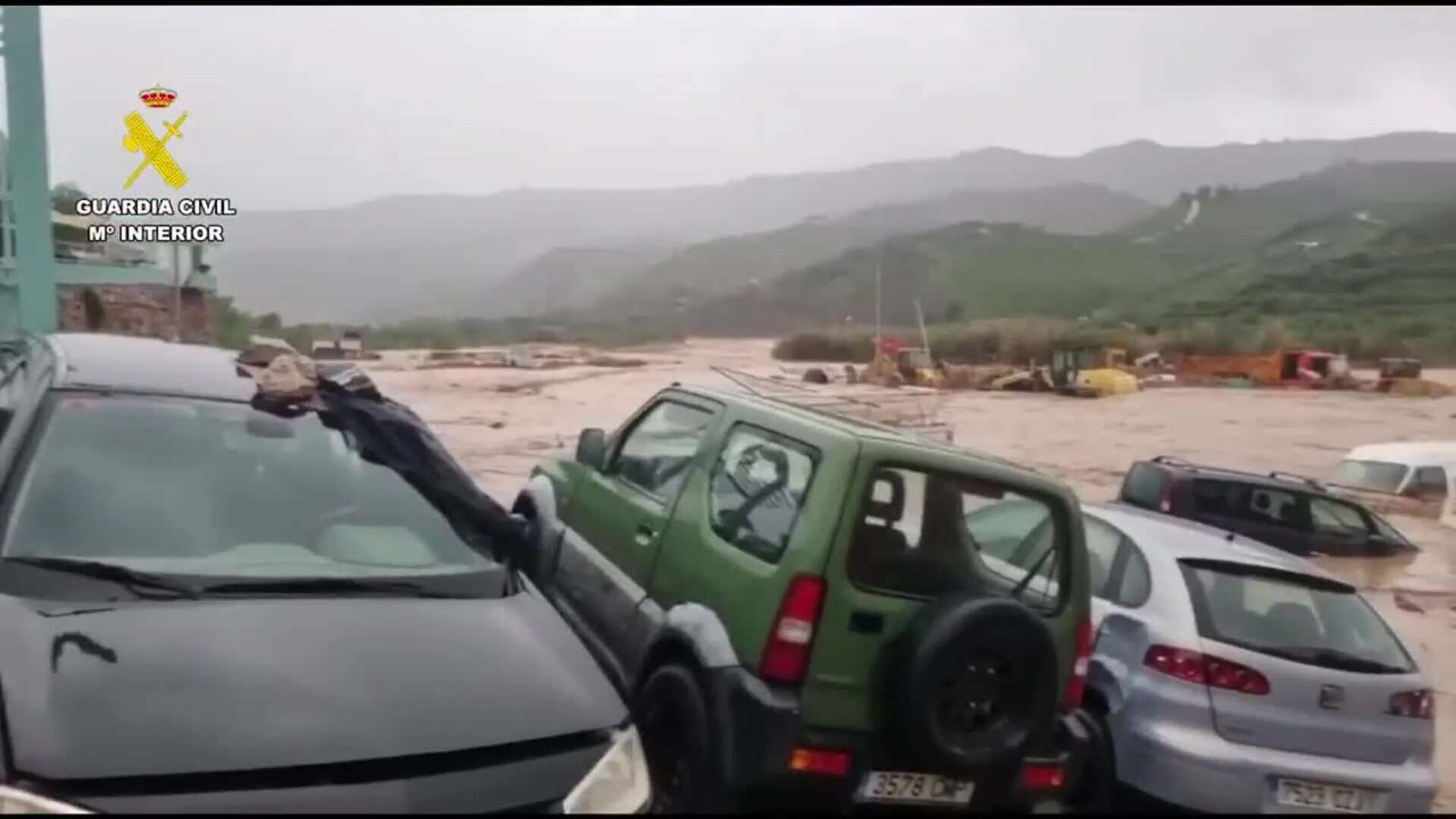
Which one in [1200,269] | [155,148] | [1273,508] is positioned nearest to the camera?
[155,148]

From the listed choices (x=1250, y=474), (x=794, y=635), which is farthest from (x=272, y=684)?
(x=1250, y=474)

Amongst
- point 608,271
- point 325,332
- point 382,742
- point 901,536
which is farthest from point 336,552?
point 608,271

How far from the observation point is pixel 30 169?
7223 mm

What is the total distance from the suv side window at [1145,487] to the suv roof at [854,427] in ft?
15.3

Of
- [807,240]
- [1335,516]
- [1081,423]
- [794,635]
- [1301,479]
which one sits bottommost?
[1081,423]

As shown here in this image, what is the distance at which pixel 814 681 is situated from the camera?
3703 mm

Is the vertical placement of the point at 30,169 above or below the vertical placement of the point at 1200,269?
above

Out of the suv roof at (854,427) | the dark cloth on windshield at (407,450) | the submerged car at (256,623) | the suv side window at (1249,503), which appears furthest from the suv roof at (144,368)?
the suv side window at (1249,503)

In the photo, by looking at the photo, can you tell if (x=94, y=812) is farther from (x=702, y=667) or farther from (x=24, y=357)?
(x=24, y=357)

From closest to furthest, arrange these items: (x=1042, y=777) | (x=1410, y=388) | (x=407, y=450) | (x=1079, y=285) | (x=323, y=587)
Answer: (x=323, y=587), (x=1042, y=777), (x=407, y=450), (x=1410, y=388), (x=1079, y=285)

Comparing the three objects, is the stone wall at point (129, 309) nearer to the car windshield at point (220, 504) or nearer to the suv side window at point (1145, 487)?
the car windshield at point (220, 504)

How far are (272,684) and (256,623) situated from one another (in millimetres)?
306

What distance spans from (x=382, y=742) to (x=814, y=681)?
1442 millimetres

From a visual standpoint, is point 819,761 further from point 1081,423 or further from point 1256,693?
point 1081,423
